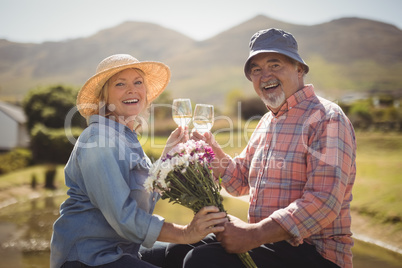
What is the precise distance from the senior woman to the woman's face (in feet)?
0.34

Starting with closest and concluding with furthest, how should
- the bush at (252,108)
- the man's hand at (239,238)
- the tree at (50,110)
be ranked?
the man's hand at (239,238) → the tree at (50,110) → the bush at (252,108)

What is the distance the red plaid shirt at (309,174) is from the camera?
247 cm

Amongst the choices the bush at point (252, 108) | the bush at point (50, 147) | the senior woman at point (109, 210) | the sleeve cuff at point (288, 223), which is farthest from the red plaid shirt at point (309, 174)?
the bush at point (252, 108)

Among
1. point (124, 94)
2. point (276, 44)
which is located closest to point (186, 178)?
point (124, 94)

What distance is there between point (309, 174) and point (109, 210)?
1489 millimetres

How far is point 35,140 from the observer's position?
1500 cm

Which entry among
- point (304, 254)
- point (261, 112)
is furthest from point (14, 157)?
point (304, 254)

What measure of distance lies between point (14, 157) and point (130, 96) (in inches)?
573

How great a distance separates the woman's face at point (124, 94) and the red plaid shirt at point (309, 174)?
4.01 feet

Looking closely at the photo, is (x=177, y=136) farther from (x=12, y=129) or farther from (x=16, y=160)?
(x=12, y=129)

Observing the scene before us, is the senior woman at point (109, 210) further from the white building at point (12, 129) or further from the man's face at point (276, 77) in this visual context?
the white building at point (12, 129)

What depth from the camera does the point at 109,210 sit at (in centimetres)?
223

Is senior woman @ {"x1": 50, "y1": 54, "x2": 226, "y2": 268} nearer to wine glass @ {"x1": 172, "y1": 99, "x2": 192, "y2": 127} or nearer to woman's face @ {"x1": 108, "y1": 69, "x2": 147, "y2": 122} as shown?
woman's face @ {"x1": 108, "y1": 69, "x2": 147, "y2": 122}

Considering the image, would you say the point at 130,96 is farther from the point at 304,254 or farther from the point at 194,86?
the point at 194,86
